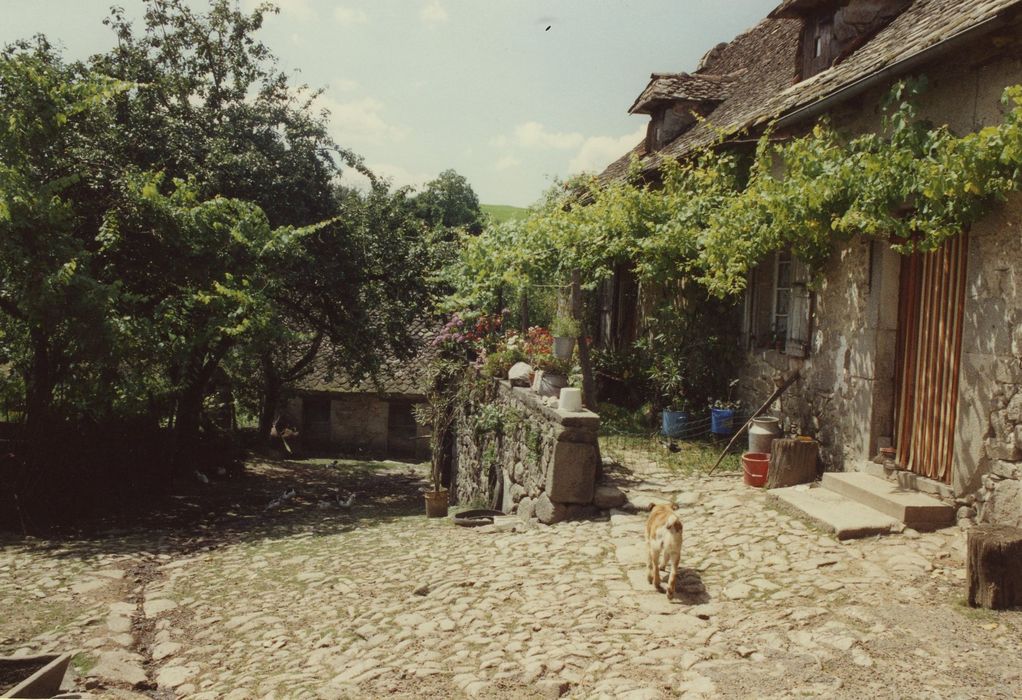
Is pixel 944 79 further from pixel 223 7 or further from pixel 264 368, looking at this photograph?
pixel 264 368

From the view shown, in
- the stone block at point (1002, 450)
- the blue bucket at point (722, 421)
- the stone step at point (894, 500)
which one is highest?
the stone block at point (1002, 450)

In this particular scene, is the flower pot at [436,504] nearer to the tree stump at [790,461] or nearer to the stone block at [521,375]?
the stone block at [521,375]

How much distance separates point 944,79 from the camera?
20.4 ft

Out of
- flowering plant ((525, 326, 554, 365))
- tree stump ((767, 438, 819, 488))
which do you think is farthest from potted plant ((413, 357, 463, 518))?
tree stump ((767, 438, 819, 488))

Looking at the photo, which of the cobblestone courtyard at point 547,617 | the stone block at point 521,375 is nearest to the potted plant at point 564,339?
the stone block at point 521,375

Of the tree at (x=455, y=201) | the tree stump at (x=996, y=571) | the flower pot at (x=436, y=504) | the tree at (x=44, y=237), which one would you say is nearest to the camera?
the tree stump at (x=996, y=571)

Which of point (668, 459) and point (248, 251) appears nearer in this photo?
point (668, 459)

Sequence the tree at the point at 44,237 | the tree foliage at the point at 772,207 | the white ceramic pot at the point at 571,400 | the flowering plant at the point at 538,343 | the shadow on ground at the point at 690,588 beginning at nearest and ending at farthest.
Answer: the shadow on ground at the point at 690,588 → the tree foliage at the point at 772,207 → the white ceramic pot at the point at 571,400 → the tree at the point at 44,237 → the flowering plant at the point at 538,343

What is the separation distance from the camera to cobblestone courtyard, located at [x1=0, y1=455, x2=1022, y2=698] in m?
4.06

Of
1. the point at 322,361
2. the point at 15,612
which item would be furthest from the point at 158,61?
Result: the point at 15,612

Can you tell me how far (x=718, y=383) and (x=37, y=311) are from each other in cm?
837

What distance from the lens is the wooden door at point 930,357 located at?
6.16 meters

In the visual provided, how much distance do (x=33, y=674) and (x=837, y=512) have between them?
18.8ft

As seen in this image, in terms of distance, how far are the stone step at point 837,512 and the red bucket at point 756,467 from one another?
1.33 feet
